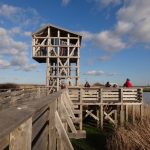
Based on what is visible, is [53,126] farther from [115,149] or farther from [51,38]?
[51,38]

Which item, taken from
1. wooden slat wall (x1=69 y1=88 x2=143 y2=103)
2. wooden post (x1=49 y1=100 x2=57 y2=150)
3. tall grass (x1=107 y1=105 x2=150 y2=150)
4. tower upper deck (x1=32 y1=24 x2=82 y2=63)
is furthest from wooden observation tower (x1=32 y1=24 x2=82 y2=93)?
wooden post (x1=49 y1=100 x2=57 y2=150)

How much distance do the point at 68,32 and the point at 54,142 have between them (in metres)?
26.8

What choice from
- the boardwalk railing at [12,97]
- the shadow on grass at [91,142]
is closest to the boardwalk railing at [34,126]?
the boardwalk railing at [12,97]

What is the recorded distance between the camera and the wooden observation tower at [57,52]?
3068 cm

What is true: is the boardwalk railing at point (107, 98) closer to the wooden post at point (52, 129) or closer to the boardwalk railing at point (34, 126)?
the boardwalk railing at point (34, 126)

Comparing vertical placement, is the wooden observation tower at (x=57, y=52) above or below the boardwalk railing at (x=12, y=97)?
above

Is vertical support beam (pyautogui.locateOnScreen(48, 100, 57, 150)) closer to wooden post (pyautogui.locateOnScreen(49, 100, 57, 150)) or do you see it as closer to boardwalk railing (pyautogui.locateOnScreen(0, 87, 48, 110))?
wooden post (pyautogui.locateOnScreen(49, 100, 57, 150))

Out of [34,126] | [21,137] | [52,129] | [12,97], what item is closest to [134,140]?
[52,129]

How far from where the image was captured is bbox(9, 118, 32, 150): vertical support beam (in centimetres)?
210

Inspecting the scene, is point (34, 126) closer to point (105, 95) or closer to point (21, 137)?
point (21, 137)

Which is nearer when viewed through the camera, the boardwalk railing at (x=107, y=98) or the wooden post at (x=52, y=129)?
the wooden post at (x=52, y=129)

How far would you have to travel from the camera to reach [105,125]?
2245 centimetres

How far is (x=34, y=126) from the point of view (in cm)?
535

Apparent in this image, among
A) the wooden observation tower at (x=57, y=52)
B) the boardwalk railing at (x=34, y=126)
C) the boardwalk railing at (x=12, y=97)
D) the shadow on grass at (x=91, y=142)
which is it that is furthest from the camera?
the wooden observation tower at (x=57, y=52)
